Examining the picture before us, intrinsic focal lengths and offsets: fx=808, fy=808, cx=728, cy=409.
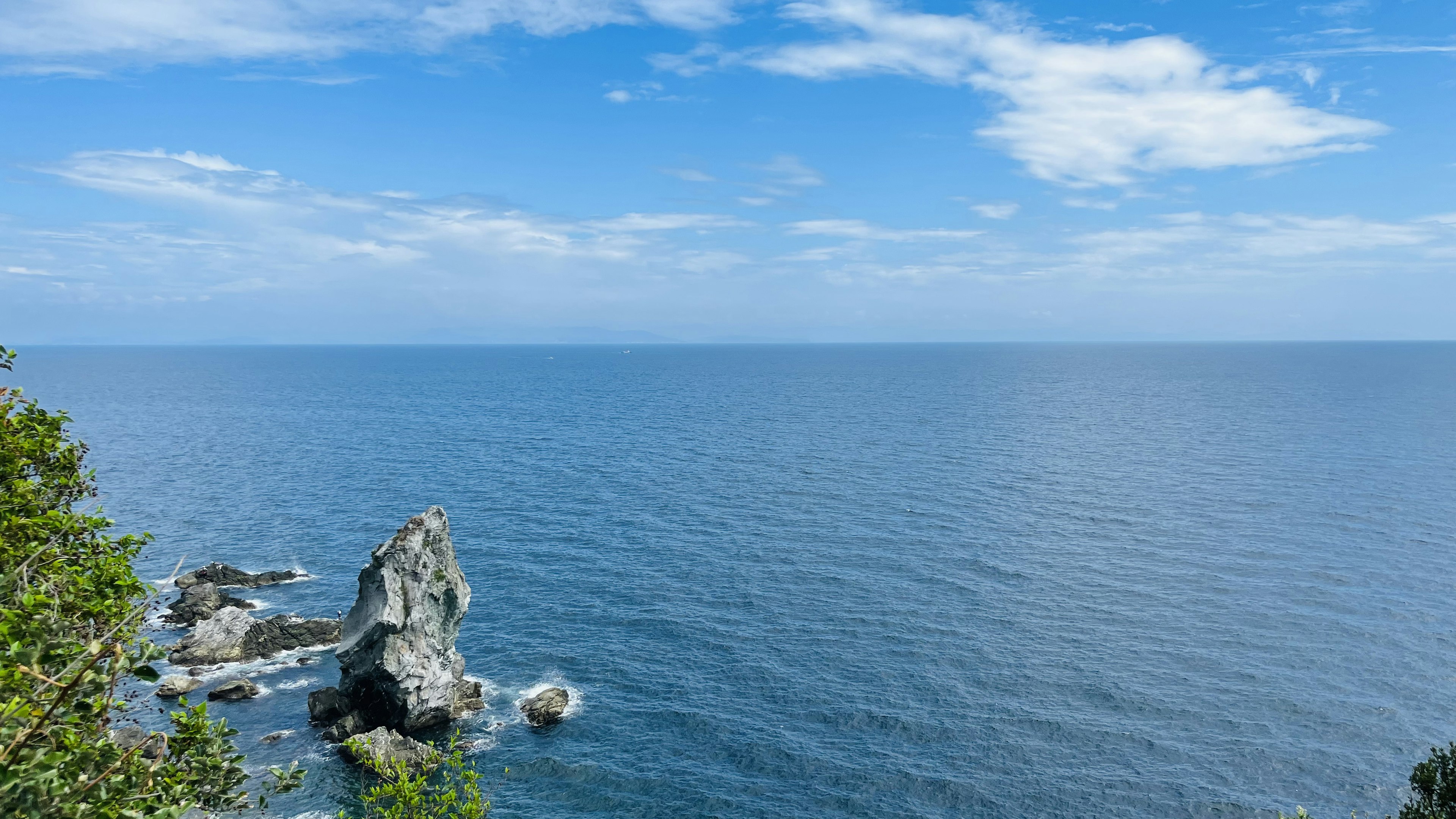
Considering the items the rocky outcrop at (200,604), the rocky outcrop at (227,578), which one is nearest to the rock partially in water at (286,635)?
the rocky outcrop at (200,604)

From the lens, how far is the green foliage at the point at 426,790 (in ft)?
83.5

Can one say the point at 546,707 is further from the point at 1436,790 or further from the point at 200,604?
the point at 1436,790

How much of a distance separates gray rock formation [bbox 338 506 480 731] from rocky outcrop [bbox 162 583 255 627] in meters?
25.4

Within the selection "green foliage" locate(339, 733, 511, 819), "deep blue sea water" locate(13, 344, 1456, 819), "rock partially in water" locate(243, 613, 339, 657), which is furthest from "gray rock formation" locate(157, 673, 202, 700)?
"green foliage" locate(339, 733, 511, 819)

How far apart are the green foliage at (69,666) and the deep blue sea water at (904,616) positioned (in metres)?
12.5

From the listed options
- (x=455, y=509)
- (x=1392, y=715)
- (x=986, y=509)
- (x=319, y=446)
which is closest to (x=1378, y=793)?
(x=1392, y=715)

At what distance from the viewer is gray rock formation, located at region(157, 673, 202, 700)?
206 ft

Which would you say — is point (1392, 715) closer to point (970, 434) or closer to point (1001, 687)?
point (1001, 687)

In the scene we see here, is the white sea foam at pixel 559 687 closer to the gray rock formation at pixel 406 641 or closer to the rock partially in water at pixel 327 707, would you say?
the gray rock formation at pixel 406 641

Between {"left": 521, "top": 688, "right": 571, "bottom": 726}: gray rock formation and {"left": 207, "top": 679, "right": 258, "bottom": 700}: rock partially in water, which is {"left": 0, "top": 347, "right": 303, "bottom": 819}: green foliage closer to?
{"left": 521, "top": 688, "right": 571, "bottom": 726}: gray rock formation

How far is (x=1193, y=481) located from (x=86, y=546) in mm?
135092

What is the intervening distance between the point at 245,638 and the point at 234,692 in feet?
31.1

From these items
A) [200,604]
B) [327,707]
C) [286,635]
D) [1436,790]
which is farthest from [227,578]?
[1436,790]

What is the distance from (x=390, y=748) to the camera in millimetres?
55062
